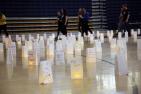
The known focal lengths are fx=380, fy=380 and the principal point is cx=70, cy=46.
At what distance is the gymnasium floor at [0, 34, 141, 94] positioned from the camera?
19.2 ft

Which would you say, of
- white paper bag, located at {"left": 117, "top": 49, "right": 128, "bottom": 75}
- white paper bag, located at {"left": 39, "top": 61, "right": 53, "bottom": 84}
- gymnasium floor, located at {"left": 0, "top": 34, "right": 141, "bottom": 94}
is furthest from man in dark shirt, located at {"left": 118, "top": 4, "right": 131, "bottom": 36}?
white paper bag, located at {"left": 39, "top": 61, "right": 53, "bottom": 84}

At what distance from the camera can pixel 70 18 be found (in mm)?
23000

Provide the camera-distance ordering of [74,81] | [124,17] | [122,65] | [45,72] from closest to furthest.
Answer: [45,72] < [74,81] < [122,65] < [124,17]

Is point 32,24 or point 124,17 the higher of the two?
point 124,17

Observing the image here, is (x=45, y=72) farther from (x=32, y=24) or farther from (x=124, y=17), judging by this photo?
(x=32, y=24)

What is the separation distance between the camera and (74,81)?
664cm

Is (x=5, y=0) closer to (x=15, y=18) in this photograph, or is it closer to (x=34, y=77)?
(x=15, y=18)

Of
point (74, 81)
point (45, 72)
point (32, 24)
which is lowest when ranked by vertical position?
point (74, 81)

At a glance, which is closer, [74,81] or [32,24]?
[74,81]

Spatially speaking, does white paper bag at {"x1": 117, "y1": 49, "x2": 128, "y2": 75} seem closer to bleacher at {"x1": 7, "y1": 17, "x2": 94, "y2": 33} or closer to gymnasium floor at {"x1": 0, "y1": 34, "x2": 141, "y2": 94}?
gymnasium floor at {"x1": 0, "y1": 34, "x2": 141, "y2": 94}

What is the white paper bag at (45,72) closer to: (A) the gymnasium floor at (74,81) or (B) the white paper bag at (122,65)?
(A) the gymnasium floor at (74,81)

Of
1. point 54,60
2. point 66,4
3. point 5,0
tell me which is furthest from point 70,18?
point 54,60

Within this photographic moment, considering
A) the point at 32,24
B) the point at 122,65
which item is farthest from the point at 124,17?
the point at 122,65

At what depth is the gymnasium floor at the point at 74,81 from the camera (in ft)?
19.2
